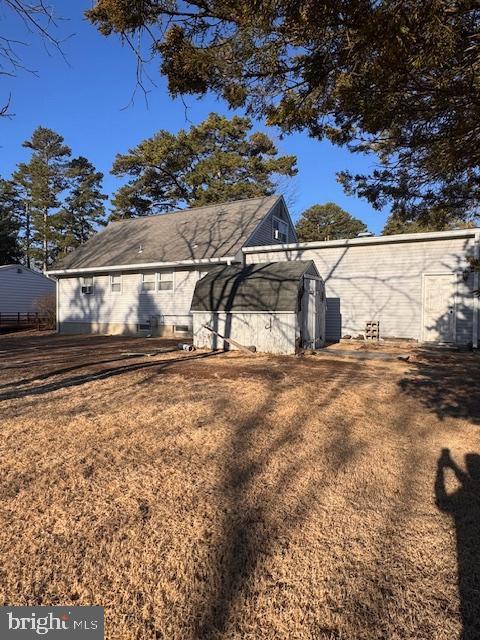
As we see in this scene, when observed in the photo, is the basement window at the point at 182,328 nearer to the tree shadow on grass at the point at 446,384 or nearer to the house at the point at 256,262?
the house at the point at 256,262

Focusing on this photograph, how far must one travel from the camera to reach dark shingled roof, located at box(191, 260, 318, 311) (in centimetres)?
1118

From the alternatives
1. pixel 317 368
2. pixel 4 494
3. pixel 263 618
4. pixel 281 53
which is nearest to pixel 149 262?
pixel 317 368

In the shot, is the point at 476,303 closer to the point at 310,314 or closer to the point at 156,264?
the point at 310,314

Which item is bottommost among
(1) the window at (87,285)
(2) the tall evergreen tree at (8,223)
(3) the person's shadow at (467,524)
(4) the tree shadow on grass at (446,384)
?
(3) the person's shadow at (467,524)

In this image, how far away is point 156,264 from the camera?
17281mm

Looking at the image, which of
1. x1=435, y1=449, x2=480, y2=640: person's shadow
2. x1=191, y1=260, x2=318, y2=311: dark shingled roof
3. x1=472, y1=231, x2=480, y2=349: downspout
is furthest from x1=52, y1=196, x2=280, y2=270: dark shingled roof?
x1=435, y1=449, x2=480, y2=640: person's shadow

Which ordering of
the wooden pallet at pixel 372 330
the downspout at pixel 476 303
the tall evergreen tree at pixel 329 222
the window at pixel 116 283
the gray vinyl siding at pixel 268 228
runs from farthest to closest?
1. the tall evergreen tree at pixel 329 222
2. the window at pixel 116 283
3. the gray vinyl siding at pixel 268 228
4. the wooden pallet at pixel 372 330
5. the downspout at pixel 476 303

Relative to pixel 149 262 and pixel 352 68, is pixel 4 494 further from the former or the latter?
pixel 149 262

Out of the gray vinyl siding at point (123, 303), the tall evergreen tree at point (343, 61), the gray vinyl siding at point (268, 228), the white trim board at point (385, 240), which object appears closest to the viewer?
the tall evergreen tree at point (343, 61)

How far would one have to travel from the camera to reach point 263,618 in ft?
6.79

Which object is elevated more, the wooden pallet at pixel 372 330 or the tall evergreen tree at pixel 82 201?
the tall evergreen tree at pixel 82 201

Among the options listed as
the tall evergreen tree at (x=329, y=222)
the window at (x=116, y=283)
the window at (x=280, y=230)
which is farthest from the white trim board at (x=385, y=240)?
the tall evergreen tree at (x=329, y=222)

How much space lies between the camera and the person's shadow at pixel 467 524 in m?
2.13

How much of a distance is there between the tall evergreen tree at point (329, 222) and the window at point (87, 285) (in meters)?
32.8
